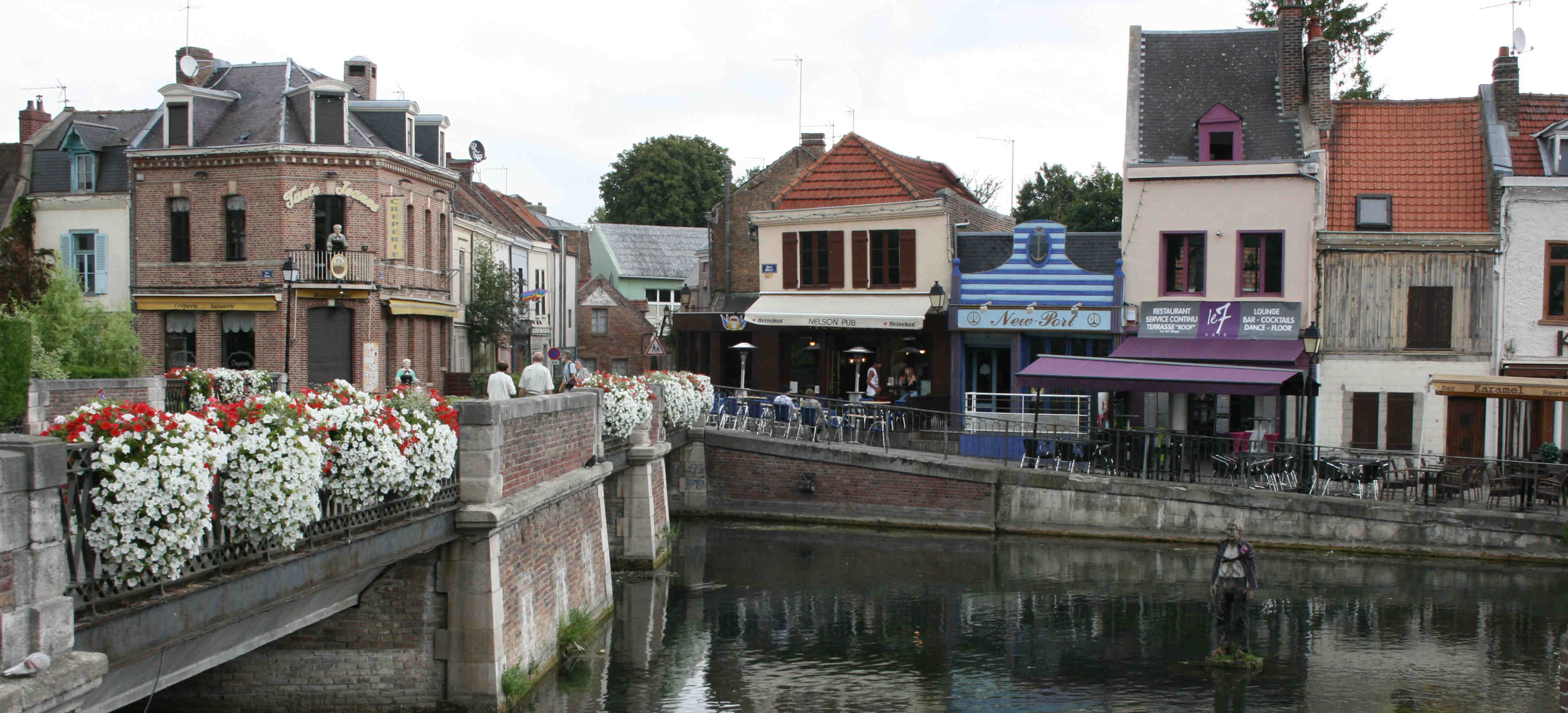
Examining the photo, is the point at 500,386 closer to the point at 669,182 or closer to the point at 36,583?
the point at 36,583

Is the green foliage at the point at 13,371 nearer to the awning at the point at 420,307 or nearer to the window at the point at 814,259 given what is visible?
the awning at the point at 420,307

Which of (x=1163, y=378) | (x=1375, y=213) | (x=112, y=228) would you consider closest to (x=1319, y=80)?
(x=1375, y=213)

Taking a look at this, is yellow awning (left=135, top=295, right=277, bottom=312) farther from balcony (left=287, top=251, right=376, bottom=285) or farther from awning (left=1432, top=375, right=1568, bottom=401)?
awning (left=1432, top=375, right=1568, bottom=401)

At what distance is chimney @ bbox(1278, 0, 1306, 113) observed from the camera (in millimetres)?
29547

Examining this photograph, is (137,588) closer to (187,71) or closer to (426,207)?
(426,207)

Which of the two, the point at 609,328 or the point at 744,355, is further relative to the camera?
the point at 609,328

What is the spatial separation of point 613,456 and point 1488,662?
1215 centimetres

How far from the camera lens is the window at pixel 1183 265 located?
2925 centimetres

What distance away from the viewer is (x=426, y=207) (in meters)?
35.9

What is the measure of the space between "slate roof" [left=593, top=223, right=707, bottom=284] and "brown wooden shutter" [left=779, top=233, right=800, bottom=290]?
2844cm

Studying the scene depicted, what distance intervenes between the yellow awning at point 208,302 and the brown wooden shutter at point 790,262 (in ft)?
41.9

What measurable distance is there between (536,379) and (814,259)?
1701 centimetres

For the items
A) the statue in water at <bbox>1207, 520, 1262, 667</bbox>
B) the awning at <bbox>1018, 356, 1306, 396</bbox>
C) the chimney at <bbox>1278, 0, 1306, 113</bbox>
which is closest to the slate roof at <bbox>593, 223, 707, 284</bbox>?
the chimney at <bbox>1278, 0, 1306, 113</bbox>

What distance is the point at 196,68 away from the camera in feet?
118
